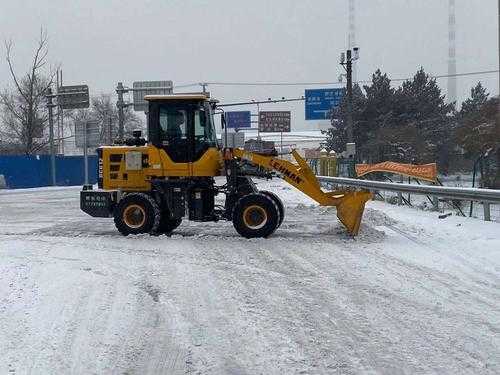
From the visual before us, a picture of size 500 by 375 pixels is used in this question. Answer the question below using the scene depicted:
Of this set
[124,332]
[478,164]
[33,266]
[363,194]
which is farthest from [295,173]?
[478,164]

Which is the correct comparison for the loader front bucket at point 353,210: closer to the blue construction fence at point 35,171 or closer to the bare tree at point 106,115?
the blue construction fence at point 35,171

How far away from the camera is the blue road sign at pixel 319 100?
146ft

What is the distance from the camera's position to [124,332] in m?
5.96

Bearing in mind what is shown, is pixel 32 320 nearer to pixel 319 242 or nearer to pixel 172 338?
pixel 172 338

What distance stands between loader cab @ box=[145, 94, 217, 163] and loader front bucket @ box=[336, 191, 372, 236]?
3.00 m

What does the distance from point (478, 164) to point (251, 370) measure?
19505mm

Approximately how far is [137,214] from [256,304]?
21.4ft

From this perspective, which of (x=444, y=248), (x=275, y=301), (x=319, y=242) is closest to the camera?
(x=275, y=301)

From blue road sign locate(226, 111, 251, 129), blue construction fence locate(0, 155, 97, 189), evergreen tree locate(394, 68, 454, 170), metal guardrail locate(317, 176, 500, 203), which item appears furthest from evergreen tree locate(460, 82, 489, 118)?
metal guardrail locate(317, 176, 500, 203)

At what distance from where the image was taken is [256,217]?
1230 cm

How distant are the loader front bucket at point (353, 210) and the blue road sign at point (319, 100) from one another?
32.8m

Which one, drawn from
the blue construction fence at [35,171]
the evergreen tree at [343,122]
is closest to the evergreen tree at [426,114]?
the evergreen tree at [343,122]

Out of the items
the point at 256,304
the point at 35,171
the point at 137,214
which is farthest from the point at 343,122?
the point at 256,304

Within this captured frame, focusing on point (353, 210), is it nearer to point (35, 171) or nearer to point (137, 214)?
point (137, 214)
